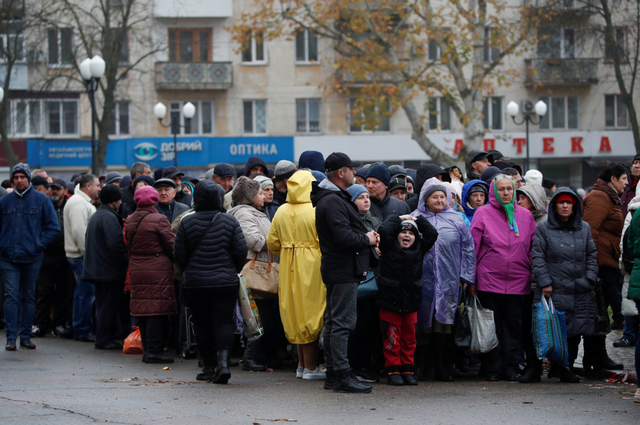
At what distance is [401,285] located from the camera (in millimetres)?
8125

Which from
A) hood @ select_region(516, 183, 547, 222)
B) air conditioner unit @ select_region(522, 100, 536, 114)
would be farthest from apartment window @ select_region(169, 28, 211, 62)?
hood @ select_region(516, 183, 547, 222)

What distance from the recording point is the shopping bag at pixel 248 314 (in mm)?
8406

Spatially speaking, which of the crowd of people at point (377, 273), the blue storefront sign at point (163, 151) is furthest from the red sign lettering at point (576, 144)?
the crowd of people at point (377, 273)

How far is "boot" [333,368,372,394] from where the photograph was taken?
7.73 metres

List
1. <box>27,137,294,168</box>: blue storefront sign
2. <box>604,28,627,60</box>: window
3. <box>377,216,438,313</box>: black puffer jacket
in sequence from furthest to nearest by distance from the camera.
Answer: <box>27,137,294,168</box>: blue storefront sign, <box>604,28,627,60</box>: window, <box>377,216,438,313</box>: black puffer jacket

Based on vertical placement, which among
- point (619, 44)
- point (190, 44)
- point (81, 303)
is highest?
point (190, 44)

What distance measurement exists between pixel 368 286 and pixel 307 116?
32138mm

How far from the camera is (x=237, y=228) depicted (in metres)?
8.36

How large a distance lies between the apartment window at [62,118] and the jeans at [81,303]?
97.0 feet

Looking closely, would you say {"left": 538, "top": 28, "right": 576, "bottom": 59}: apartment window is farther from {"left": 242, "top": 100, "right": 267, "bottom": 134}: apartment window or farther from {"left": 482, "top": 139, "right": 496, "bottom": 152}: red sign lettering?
{"left": 242, "top": 100, "right": 267, "bottom": 134}: apartment window

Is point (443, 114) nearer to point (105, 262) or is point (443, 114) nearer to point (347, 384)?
point (105, 262)

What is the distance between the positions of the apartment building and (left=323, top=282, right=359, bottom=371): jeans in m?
31.5

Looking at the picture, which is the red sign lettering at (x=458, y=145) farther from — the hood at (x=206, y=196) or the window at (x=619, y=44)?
the hood at (x=206, y=196)

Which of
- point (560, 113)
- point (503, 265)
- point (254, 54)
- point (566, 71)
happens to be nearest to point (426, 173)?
point (503, 265)
